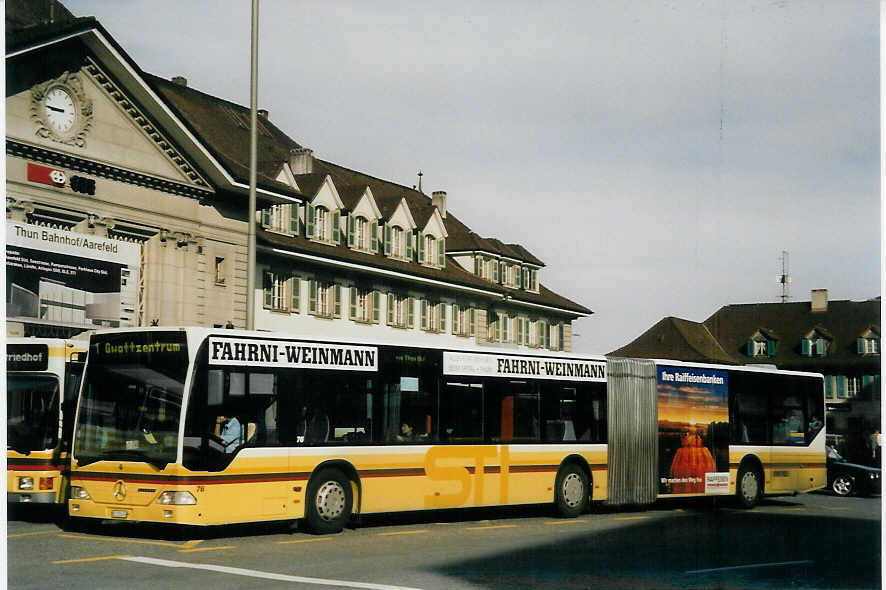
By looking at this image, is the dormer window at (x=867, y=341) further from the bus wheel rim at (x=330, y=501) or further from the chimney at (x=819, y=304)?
the bus wheel rim at (x=330, y=501)

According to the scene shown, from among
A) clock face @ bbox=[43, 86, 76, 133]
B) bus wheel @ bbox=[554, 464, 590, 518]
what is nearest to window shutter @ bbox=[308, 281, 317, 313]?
clock face @ bbox=[43, 86, 76, 133]

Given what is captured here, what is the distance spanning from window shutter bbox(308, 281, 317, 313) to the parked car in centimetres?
1291

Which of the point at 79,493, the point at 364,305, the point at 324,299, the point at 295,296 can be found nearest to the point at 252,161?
the point at 79,493

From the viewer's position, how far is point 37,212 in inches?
1206

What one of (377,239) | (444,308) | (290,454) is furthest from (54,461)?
(377,239)

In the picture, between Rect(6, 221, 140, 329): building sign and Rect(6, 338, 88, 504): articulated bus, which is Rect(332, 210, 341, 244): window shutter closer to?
Rect(6, 221, 140, 329): building sign

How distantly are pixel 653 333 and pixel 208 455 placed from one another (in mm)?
39373

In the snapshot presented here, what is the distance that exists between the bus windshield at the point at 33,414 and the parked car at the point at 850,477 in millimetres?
17576

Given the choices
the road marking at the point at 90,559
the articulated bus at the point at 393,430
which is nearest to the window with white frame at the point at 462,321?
the articulated bus at the point at 393,430

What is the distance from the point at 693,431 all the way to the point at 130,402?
1114 cm

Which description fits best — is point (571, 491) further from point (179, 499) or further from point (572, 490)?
point (179, 499)

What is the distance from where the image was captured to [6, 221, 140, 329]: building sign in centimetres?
2939

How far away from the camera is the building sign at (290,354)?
16344mm

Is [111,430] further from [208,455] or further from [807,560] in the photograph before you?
[807,560]
